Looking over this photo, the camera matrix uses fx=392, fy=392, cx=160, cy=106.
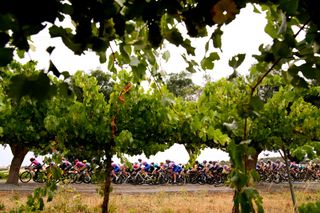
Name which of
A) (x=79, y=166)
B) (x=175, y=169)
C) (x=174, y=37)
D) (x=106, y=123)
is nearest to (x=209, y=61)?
(x=174, y=37)

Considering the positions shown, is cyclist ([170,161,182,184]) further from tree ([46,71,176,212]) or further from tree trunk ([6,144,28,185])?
tree ([46,71,176,212])

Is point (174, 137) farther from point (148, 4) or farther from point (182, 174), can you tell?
point (148, 4)

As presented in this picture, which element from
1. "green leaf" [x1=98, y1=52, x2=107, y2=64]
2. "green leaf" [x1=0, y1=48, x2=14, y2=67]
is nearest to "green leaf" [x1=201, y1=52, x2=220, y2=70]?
"green leaf" [x1=98, y1=52, x2=107, y2=64]

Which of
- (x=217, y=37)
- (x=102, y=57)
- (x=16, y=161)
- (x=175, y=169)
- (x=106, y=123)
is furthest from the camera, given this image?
(x=175, y=169)

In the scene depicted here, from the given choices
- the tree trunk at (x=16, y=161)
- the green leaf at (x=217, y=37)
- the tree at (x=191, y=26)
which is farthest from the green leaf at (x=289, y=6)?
the tree trunk at (x=16, y=161)

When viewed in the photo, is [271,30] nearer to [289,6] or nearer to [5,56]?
[289,6]

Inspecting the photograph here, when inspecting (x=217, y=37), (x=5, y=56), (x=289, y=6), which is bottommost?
(x=5, y=56)

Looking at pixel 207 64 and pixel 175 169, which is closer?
pixel 207 64

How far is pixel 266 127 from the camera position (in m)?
13.7

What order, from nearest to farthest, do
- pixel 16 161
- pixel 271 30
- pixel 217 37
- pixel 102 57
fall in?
pixel 271 30 < pixel 217 37 < pixel 102 57 < pixel 16 161

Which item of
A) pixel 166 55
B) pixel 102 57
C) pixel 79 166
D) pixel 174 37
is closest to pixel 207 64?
pixel 174 37

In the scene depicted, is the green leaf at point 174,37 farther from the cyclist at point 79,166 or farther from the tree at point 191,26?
the cyclist at point 79,166

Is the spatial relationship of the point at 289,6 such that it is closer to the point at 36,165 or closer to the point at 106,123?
the point at 106,123

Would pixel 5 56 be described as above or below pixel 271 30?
below
